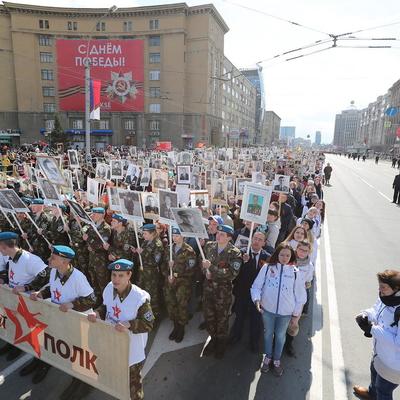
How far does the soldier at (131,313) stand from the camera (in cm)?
335

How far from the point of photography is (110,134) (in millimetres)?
58344

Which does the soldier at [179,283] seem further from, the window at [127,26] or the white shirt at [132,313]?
the window at [127,26]

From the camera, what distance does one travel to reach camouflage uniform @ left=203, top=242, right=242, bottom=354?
458cm

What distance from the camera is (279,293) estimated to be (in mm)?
4098

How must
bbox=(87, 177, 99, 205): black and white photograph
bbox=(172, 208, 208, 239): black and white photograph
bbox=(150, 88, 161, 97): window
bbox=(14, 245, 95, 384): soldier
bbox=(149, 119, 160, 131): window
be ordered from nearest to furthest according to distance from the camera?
bbox=(14, 245, 95, 384): soldier < bbox=(172, 208, 208, 239): black and white photograph < bbox=(87, 177, 99, 205): black and white photograph < bbox=(150, 88, 161, 97): window < bbox=(149, 119, 160, 131): window

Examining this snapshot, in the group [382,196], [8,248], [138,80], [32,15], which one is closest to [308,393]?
[8,248]

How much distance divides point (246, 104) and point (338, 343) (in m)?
100

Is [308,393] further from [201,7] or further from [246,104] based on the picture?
[246,104]

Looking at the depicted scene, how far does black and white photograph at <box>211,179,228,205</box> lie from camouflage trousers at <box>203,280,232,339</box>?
4084 millimetres

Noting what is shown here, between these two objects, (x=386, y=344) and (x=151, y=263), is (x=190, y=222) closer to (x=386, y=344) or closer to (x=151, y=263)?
(x=151, y=263)

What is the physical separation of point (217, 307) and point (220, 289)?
0.94ft

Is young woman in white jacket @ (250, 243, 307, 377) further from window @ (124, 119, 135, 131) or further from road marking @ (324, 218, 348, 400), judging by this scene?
window @ (124, 119, 135, 131)

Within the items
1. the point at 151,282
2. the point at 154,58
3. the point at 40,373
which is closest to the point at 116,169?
the point at 151,282

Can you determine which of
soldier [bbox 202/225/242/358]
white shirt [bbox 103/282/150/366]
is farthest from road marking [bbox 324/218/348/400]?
white shirt [bbox 103/282/150/366]
